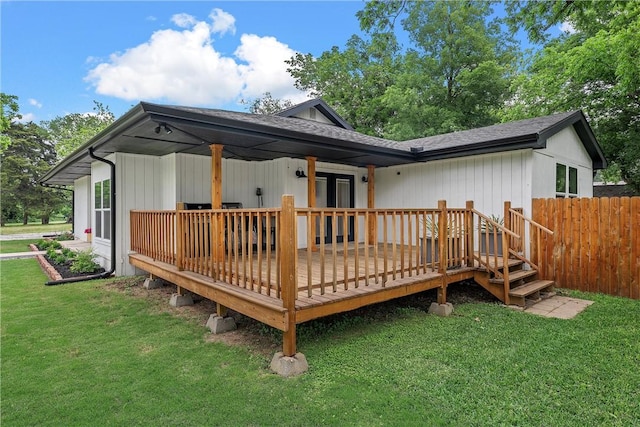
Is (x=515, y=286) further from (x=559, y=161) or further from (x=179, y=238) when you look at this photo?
(x=179, y=238)

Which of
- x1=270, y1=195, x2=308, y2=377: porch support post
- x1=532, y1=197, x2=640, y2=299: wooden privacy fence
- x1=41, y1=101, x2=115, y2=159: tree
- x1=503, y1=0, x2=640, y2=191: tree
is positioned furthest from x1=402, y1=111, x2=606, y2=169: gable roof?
x1=41, y1=101, x2=115, y2=159: tree

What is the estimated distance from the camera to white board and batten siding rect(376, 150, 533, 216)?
6457 millimetres

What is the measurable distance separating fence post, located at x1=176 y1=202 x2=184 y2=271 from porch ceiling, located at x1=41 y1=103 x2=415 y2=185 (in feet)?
3.70

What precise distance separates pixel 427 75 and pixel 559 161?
12643mm

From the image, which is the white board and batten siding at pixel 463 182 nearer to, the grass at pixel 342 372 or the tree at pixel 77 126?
the grass at pixel 342 372

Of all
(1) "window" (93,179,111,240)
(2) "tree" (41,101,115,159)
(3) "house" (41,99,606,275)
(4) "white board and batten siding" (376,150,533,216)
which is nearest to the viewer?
(3) "house" (41,99,606,275)

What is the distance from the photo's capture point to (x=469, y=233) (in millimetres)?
5383

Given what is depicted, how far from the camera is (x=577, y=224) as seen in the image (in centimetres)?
600

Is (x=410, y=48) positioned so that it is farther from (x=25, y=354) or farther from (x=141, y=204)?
(x=25, y=354)

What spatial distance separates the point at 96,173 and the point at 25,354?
19.2 ft

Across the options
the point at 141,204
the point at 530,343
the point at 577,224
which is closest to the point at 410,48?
the point at 577,224

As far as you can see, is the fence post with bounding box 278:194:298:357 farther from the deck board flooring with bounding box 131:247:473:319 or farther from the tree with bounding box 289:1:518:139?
the tree with bounding box 289:1:518:139

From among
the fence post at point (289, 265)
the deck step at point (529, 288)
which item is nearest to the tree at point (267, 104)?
the deck step at point (529, 288)

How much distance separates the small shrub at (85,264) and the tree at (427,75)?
13.8 m
